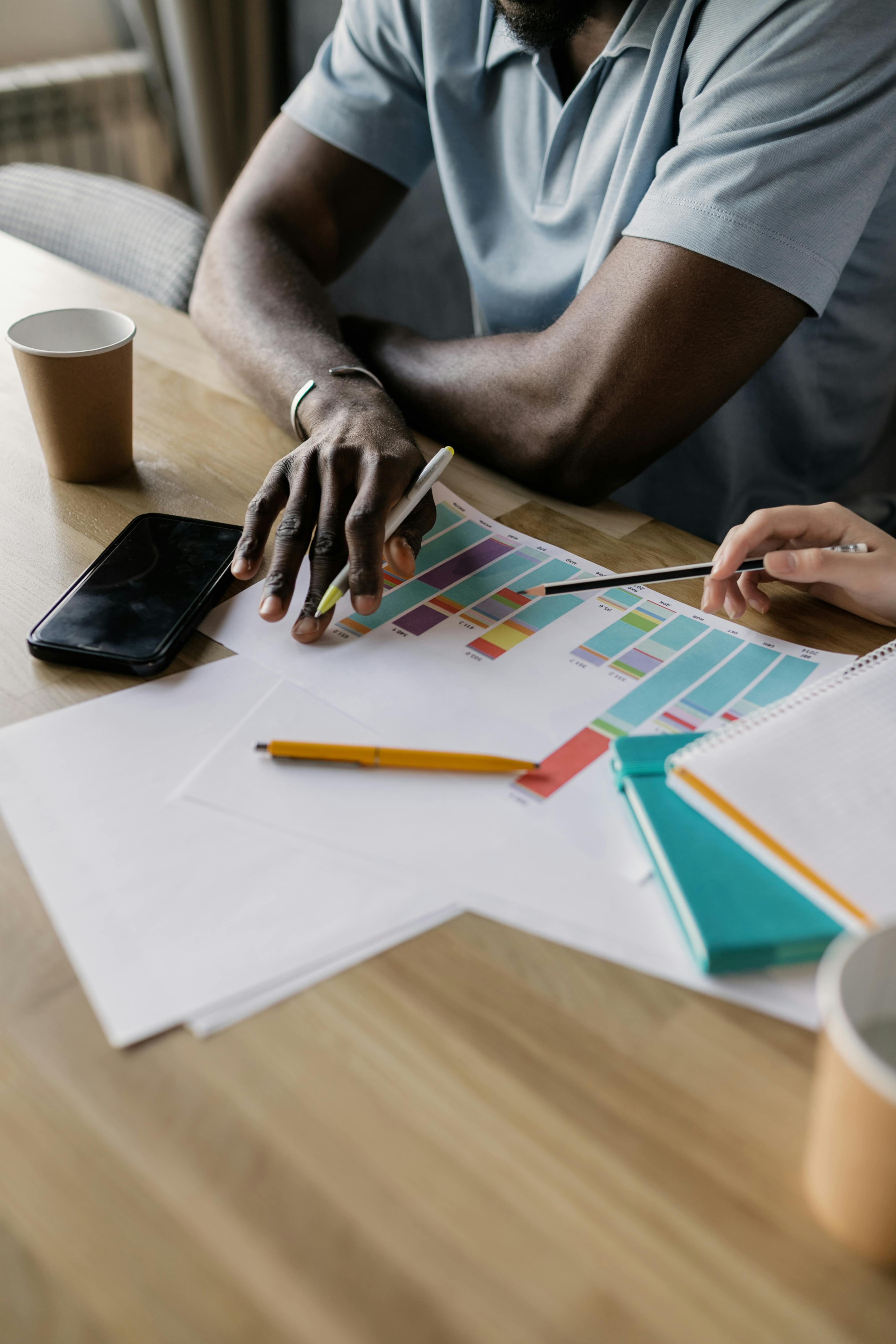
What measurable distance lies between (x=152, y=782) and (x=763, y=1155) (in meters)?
0.37

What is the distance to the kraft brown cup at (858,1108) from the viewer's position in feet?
1.10

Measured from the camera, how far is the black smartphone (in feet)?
2.17

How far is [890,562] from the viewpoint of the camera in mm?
733

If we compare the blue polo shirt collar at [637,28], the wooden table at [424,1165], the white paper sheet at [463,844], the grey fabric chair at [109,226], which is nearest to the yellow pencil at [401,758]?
the white paper sheet at [463,844]

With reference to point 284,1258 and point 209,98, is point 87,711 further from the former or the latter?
point 209,98

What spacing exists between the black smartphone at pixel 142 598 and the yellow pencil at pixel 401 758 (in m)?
0.14

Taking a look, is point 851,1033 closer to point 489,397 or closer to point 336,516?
point 336,516

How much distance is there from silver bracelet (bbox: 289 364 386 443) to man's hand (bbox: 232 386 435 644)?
0.22 ft

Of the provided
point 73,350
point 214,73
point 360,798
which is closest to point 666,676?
point 360,798

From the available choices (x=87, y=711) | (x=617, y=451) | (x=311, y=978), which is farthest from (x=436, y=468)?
(x=311, y=978)

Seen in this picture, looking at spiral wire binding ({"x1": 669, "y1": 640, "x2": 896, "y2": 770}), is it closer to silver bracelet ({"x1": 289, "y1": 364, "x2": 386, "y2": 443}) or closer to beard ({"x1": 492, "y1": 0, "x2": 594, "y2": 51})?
silver bracelet ({"x1": 289, "y1": 364, "x2": 386, "y2": 443})

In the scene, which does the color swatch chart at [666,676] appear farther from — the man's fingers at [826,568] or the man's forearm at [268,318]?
the man's forearm at [268,318]

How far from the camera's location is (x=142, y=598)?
0.72 m

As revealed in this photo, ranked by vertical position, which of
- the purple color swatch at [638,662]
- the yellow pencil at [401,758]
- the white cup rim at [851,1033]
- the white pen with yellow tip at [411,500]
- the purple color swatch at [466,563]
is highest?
the white cup rim at [851,1033]
